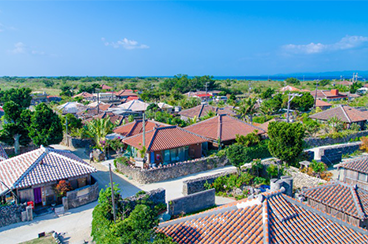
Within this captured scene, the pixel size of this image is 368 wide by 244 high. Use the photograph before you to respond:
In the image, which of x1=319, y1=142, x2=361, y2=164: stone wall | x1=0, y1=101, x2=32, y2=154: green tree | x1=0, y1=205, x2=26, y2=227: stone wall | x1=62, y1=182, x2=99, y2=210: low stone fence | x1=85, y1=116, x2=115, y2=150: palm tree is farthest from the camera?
x1=85, y1=116, x2=115, y2=150: palm tree

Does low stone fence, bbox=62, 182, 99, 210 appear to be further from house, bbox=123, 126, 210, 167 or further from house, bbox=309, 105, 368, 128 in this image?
house, bbox=309, 105, 368, 128

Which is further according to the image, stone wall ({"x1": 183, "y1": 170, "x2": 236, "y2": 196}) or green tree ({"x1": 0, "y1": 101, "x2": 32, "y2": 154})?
green tree ({"x1": 0, "y1": 101, "x2": 32, "y2": 154})

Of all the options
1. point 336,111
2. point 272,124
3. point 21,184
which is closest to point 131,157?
point 21,184

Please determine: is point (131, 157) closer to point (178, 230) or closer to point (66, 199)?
point (66, 199)

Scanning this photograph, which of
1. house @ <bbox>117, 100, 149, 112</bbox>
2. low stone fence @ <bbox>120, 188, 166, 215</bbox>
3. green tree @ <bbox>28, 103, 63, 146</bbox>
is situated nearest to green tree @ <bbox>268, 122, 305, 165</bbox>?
low stone fence @ <bbox>120, 188, 166, 215</bbox>

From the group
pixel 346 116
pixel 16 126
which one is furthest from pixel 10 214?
pixel 346 116

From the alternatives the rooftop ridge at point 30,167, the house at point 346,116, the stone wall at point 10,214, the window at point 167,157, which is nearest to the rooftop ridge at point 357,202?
the window at point 167,157

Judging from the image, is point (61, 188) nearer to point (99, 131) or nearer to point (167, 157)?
point (167, 157)

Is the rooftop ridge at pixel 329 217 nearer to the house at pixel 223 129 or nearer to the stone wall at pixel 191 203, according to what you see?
the stone wall at pixel 191 203
